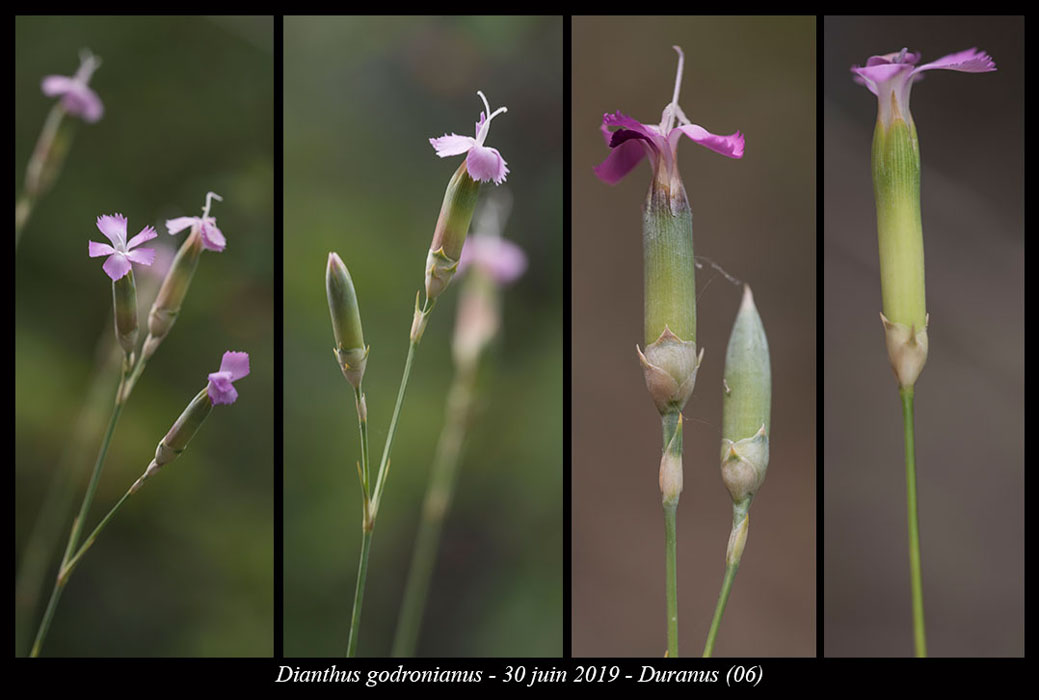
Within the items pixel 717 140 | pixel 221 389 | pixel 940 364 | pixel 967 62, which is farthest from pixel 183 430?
pixel 940 364

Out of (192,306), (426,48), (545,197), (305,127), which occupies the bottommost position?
(192,306)

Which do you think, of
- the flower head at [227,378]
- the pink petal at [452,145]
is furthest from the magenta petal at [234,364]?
the pink petal at [452,145]

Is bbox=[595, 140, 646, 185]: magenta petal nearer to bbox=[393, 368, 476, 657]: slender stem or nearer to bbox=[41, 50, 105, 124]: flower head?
bbox=[393, 368, 476, 657]: slender stem

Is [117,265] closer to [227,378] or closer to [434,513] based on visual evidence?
[227,378]

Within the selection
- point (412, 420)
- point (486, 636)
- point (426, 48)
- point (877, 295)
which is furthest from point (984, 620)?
point (426, 48)

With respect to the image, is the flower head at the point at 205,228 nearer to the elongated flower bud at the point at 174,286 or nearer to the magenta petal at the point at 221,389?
the elongated flower bud at the point at 174,286
